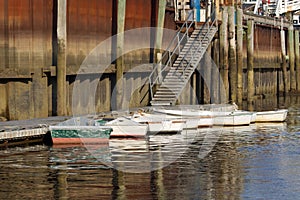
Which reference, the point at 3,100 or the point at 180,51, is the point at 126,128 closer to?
the point at 3,100

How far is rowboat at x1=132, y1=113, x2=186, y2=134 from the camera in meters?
40.8

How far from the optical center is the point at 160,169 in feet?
103

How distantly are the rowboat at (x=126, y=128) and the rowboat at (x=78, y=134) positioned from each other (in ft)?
4.28

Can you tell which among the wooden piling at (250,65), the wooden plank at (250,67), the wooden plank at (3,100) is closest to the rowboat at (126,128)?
the wooden plank at (3,100)

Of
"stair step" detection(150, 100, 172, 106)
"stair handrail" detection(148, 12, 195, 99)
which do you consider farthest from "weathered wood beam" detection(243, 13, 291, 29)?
"stair step" detection(150, 100, 172, 106)

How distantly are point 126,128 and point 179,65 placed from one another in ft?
43.6

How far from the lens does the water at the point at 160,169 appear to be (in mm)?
27141

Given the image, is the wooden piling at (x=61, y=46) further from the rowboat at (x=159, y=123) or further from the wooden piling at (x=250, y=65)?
the wooden piling at (x=250, y=65)

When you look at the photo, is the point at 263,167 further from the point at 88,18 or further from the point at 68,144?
the point at 88,18

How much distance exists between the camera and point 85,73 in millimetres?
43406

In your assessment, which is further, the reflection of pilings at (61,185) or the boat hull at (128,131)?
the boat hull at (128,131)

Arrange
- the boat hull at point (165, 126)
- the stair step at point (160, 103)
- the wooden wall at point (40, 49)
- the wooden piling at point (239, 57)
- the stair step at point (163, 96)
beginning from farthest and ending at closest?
the wooden piling at point (239, 57) → the stair step at point (163, 96) → the stair step at point (160, 103) → the boat hull at point (165, 126) → the wooden wall at point (40, 49)

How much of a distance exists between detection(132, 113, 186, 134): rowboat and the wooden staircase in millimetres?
6123

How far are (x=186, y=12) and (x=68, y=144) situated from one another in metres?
21.2
